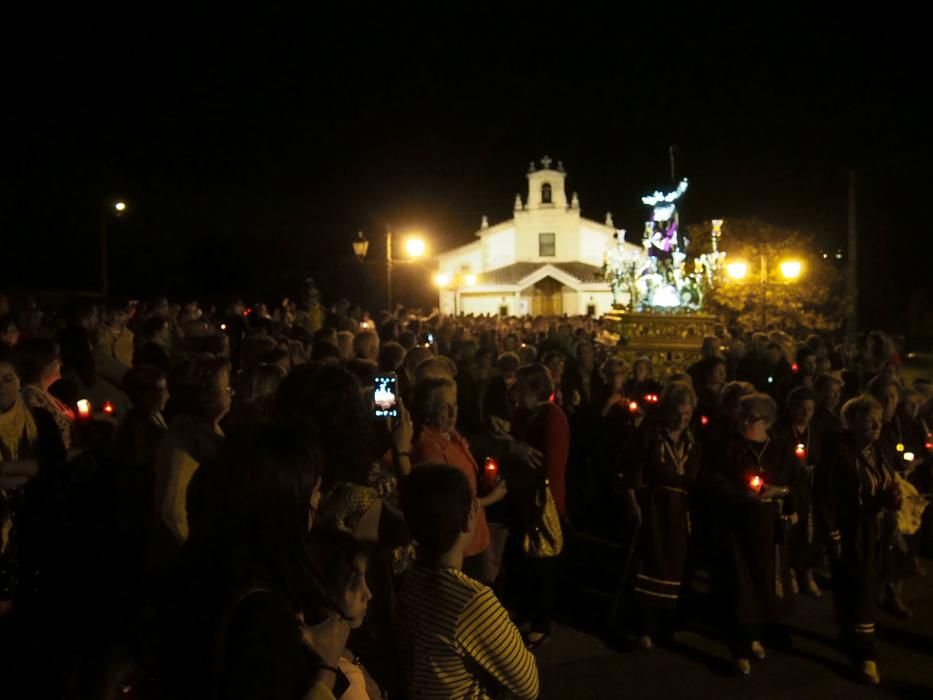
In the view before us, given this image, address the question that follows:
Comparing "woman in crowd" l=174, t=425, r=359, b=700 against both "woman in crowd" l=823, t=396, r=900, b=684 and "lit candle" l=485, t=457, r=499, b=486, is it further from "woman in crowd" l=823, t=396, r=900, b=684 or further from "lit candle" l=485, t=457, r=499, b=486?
"woman in crowd" l=823, t=396, r=900, b=684

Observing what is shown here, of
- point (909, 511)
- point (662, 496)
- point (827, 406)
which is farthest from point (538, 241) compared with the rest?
point (662, 496)

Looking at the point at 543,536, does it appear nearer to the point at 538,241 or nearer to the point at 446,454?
the point at 446,454

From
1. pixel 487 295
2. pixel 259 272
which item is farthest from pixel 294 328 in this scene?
pixel 487 295

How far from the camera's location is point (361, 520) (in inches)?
129

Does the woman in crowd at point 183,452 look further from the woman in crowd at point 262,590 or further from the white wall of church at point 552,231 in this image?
the white wall of church at point 552,231

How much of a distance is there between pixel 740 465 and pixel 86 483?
3711mm

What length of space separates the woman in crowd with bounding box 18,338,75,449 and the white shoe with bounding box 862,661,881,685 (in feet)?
15.7

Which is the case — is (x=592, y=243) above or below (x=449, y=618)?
above

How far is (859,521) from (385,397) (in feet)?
9.84

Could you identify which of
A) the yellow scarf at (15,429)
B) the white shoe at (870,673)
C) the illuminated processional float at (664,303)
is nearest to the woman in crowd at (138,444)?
the yellow scarf at (15,429)

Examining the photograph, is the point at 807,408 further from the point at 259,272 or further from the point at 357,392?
the point at 259,272

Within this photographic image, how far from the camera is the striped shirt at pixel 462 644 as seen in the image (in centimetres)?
248

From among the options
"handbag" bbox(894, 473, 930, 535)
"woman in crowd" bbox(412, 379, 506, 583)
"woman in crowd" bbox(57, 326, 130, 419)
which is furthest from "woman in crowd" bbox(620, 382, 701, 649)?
"woman in crowd" bbox(57, 326, 130, 419)

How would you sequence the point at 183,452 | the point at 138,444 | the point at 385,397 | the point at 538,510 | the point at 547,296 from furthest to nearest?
1. the point at 547,296
2. the point at 538,510
3. the point at 385,397
4. the point at 138,444
5. the point at 183,452
